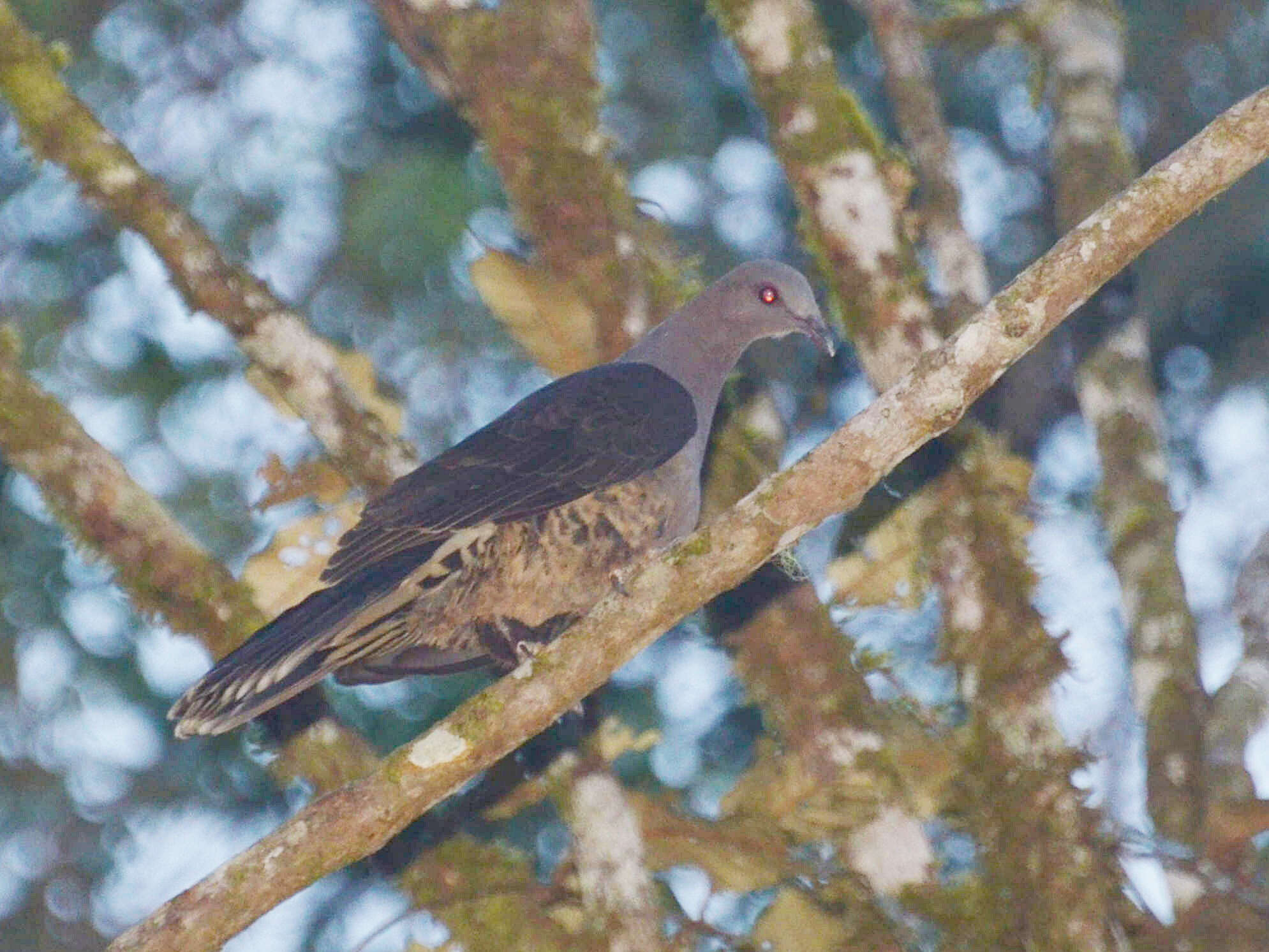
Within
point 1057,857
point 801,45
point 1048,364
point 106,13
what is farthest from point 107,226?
point 1057,857

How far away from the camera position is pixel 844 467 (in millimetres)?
3832

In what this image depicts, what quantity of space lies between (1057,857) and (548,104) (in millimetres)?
2830

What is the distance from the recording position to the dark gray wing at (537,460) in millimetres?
4441

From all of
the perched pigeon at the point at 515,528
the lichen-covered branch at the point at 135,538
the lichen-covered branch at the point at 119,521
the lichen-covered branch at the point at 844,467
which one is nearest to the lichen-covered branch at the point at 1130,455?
the perched pigeon at the point at 515,528

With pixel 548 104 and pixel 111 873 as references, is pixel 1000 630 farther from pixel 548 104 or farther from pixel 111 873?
pixel 111 873

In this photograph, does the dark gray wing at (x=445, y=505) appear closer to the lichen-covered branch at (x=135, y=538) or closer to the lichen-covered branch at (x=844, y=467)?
the lichen-covered branch at (x=135, y=538)

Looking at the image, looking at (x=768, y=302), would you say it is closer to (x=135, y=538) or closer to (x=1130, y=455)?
(x=1130, y=455)

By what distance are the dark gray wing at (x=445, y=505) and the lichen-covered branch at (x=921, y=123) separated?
1.39 m

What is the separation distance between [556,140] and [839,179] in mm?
981

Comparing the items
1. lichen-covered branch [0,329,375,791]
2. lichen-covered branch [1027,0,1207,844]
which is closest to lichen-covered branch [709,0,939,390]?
lichen-covered branch [1027,0,1207,844]

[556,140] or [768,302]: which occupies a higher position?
[556,140]

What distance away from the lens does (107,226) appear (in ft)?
24.2

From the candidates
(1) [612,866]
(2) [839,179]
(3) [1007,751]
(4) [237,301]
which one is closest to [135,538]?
(4) [237,301]

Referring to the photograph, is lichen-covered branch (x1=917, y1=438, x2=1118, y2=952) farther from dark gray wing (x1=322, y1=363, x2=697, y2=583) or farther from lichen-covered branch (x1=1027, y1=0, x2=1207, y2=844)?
dark gray wing (x1=322, y1=363, x2=697, y2=583)
